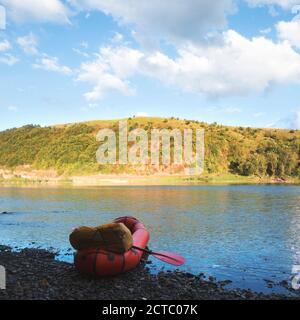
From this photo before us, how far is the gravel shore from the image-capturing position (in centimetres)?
1454

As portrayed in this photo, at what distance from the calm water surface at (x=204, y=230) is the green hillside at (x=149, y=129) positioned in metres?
65.5

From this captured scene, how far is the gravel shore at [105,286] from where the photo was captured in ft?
47.7

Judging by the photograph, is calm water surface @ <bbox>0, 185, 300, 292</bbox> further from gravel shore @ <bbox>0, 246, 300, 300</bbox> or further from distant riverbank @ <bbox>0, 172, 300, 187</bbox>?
Answer: distant riverbank @ <bbox>0, 172, 300, 187</bbox>

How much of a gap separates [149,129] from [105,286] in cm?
11844

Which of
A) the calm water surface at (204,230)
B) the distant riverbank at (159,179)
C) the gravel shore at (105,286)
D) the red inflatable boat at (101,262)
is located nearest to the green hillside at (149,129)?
the distant riverbank at (159,179)

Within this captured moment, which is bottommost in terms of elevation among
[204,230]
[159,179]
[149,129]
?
[204,230]

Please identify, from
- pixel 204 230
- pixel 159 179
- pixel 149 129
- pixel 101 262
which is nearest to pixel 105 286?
pixel 101 262

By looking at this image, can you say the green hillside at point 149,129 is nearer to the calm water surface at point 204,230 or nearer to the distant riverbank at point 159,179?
the distant riverbank at point 159,179

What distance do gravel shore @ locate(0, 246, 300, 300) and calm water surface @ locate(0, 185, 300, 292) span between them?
5.62 feet

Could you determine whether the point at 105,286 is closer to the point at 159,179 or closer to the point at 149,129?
the point at 159,179

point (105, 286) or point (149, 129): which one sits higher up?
point (149, 129)

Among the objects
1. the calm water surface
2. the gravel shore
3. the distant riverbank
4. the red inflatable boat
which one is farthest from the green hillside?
the red inflatable boat

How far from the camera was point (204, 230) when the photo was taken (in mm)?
31625
